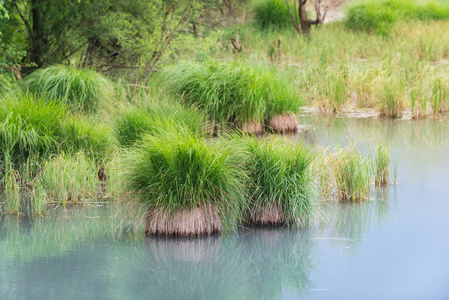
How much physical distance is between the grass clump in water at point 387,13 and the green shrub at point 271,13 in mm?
2395

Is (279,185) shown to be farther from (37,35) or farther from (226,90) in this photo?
(37,35)

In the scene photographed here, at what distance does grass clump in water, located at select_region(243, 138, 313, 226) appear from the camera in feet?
19.4

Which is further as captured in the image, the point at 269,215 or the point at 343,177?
the point at 343,177

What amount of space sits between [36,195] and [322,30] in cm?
1608

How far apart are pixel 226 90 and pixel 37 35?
3.49 meters

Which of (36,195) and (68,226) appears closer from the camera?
(68,226)

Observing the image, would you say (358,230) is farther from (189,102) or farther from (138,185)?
(189,102)

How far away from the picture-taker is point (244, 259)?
5.45 meters

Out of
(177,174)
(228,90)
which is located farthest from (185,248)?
(228,90)

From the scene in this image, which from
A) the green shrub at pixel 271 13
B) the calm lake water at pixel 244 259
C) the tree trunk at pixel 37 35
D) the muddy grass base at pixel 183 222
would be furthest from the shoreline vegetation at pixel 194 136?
the green shrub at pixel 271 13

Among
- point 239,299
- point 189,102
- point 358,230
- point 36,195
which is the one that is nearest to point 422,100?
point 189,102


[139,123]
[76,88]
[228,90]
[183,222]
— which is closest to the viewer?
[183,222]

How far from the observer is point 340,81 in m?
13.3

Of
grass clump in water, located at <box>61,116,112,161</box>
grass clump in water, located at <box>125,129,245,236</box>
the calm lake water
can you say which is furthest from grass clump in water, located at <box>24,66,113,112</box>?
grass clump in water, located at <box>125,129,245,236</box>
